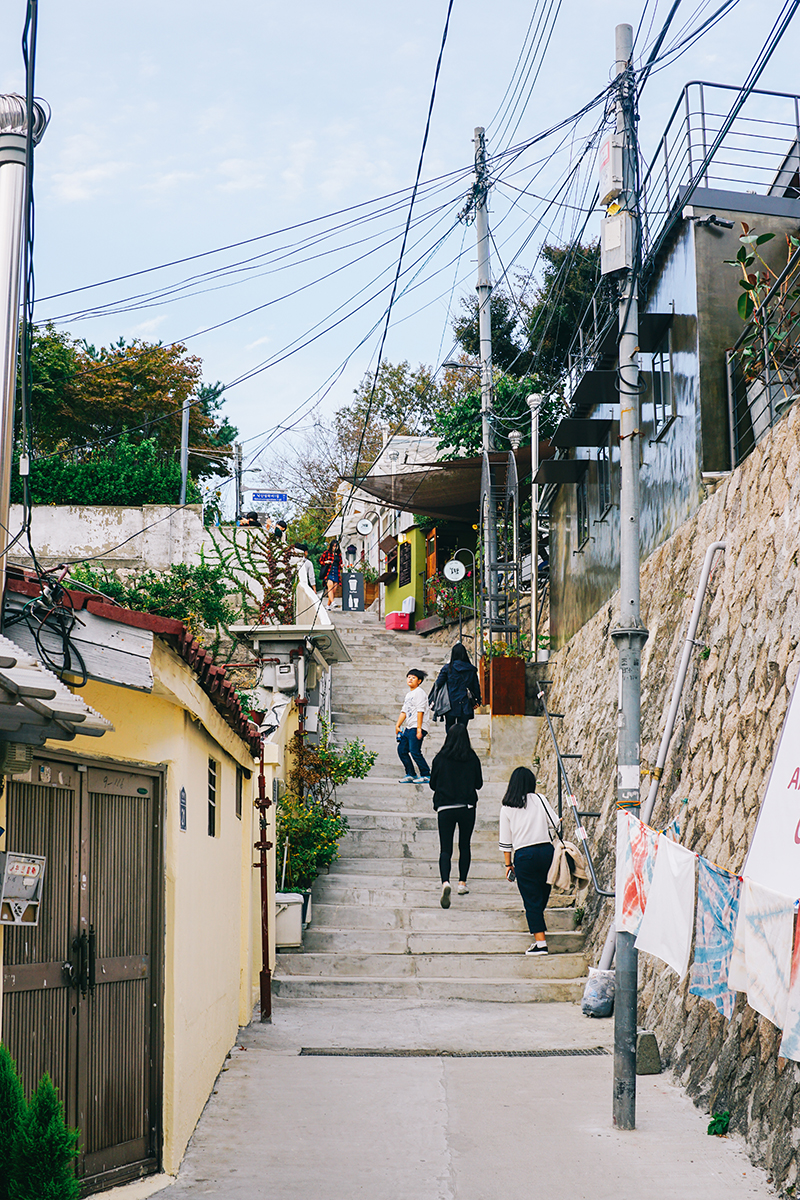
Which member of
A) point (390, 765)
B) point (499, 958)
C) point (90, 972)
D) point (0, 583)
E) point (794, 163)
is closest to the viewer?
point (0, 583)

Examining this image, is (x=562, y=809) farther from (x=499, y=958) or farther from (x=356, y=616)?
(x=356, y=616)

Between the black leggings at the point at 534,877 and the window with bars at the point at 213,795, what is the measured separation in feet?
10.9

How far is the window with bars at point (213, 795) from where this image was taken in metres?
6.66

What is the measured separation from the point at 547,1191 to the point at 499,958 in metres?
4.35

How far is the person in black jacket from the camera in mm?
10117

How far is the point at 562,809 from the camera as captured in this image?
1170 centimetres

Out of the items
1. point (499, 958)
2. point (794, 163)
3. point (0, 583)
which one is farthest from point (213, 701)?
point (794, 163)

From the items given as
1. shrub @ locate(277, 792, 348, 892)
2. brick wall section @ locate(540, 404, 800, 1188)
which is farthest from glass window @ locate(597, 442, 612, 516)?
shrub @ locate(277, 792, 348, 892)

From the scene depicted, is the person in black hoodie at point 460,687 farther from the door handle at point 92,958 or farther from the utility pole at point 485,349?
the door handle at point 92,958

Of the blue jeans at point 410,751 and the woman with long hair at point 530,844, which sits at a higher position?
the blue jeans at point 410,751

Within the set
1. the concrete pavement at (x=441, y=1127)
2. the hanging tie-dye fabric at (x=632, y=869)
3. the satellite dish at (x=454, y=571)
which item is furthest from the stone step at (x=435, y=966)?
the satellite dish at (x=454, y=571)

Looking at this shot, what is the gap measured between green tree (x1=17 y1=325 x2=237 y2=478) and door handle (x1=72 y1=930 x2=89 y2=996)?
20802 mm

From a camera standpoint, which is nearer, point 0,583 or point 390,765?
point 0,583

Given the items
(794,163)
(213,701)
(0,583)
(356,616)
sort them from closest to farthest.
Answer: (0,583) < (213,701) < (794,163) < (356,616)
